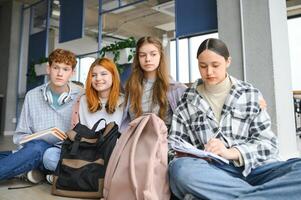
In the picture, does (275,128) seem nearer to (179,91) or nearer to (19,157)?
(179,91)

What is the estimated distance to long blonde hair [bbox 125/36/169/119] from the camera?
5.27 feet

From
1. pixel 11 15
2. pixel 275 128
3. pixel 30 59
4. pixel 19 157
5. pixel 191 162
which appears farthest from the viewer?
pixel 11 15

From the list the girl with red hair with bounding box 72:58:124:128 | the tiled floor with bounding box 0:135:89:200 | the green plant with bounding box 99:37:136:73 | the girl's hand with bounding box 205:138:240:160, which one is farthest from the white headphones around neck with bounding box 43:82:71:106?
the green plant with bounding box 99:37:136:73

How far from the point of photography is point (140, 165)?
3.77ft

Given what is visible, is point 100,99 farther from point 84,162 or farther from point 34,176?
point 34,176

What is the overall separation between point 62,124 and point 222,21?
170 cm

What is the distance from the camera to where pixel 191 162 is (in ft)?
3.67

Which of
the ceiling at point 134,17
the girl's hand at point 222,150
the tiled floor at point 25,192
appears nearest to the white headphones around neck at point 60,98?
the tiled floor at point 25,192

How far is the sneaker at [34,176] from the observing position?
1.72 m

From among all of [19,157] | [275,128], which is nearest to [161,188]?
[19,157]

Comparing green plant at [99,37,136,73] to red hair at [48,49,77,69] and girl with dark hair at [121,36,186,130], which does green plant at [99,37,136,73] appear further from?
girl with dark hair at [121,36,186,130]

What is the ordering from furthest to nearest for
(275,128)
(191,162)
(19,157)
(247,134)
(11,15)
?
(11,15) → (275,128) → (19,157) → (247,134) → (191,162)

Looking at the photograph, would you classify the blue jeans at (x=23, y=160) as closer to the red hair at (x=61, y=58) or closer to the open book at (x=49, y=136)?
the open book at (x=49, y=136)

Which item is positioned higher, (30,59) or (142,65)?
(30,59)
